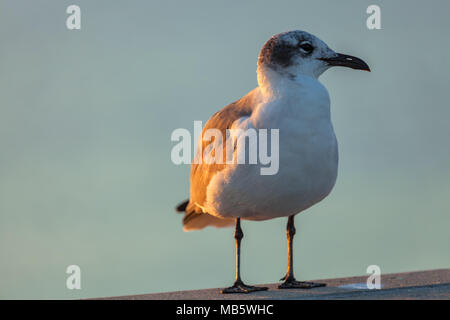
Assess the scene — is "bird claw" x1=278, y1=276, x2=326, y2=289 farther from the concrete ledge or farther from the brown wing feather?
the brown wing feather

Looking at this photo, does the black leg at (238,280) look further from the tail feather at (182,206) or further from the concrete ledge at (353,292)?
the tail feather at (182,206)

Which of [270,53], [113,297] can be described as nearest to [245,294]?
[113,297]

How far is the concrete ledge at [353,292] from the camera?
28.0 feet

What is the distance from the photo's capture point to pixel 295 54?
8891mm

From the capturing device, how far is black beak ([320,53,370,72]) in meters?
9.18

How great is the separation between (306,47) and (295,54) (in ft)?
0.62

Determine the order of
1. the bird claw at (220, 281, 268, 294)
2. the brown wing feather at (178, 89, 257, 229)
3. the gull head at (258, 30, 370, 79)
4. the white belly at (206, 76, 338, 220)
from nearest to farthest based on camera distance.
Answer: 1. the white belly at (206, 76, 338, 220)
2. the gull head at (258, 30, 370, 79)
3. the brown wing feather at (178, 89, 257, 229)
4. the bird claw at (220, 281, 268, 294)

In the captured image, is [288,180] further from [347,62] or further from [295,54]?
[347,62]

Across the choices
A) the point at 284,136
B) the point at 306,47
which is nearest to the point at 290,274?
the point at 284,136

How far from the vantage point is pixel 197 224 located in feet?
35.8

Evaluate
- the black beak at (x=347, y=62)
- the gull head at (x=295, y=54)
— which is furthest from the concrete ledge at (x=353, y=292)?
the black beak at (x=347, y=62)

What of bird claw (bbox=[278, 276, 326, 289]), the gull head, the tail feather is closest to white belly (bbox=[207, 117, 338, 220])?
the gull head

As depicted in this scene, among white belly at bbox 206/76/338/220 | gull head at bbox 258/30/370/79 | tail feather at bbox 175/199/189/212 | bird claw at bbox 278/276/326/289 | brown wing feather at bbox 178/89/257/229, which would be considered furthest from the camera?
tail feather at bbox 175/199/189/212
